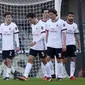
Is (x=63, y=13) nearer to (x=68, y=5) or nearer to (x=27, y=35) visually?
(x=68, y=5)

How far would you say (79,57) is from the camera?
62.4 ft

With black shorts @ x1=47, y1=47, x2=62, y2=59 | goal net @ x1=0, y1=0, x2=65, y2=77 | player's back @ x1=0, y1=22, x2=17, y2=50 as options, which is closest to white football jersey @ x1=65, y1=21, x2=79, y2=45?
black shorts @ x1=47, y1=47, x2=62, y2=59

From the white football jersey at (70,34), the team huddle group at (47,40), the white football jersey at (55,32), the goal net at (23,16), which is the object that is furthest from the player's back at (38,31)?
the goal net at (23,16)

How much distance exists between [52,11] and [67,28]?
1.41 meters

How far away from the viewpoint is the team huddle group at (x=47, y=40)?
13.2 meters

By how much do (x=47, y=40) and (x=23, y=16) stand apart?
18.3 feet

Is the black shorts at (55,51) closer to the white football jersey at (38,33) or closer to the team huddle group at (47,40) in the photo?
the team huddle group at (47,40)

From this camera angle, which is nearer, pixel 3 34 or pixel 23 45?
pixel 3 34

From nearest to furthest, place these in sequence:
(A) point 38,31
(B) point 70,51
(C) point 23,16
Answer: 1. (A) point 38,31
2. (B) point 70,51
3. (C) point 23,16

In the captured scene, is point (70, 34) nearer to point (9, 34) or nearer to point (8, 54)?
point (9, 34)

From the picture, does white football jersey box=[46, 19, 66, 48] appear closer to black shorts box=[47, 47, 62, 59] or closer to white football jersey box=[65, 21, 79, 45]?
black shorts box=[47, 47, 62, 59]

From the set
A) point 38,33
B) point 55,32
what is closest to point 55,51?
point 55,32

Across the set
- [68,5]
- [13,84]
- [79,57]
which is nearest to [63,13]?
[68,5]

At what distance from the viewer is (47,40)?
13281 mm
